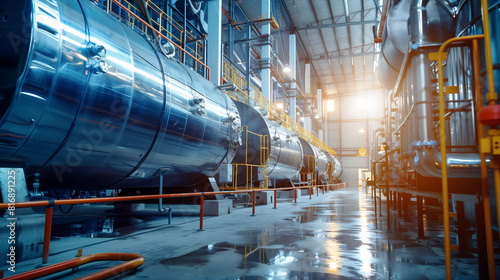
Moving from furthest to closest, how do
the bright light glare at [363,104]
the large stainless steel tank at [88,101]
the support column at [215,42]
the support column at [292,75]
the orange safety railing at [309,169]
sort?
the bright light glare at [363,104] → the support column at [292,75] → the orange safety railing at [309,169] → the support column at [215,42] → the large stainless steel tank at [88,101]

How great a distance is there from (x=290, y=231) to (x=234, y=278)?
2.85 meters

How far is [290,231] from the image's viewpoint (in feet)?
18.5

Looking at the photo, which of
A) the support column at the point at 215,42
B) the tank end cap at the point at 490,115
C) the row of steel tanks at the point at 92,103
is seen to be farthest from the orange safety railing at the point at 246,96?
the tank end cap at the point at 490,115

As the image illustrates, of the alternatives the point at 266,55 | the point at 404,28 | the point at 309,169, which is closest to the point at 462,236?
the point at 404,28

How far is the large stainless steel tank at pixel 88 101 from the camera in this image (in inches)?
128

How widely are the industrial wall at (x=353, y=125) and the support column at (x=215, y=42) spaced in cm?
2958

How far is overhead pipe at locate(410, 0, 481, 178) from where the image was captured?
10.4 ft

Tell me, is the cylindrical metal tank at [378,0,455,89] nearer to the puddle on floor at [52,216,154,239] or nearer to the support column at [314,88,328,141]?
the puddle on floor at [52,216,154,239]

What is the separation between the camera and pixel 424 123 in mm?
3748

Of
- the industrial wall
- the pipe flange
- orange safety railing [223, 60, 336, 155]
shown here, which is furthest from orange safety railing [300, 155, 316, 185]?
the industrial wall

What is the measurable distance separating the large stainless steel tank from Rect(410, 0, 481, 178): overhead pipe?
3.79 m

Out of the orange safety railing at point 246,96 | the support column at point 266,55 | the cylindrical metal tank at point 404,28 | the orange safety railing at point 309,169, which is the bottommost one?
the orange safety railing at point 309,169

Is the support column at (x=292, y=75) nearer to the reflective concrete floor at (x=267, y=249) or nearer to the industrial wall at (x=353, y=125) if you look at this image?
the industrial wall at (x=353, y=125)

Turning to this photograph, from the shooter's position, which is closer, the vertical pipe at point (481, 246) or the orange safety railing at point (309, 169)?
the vertical pipe at point (481, 246)
